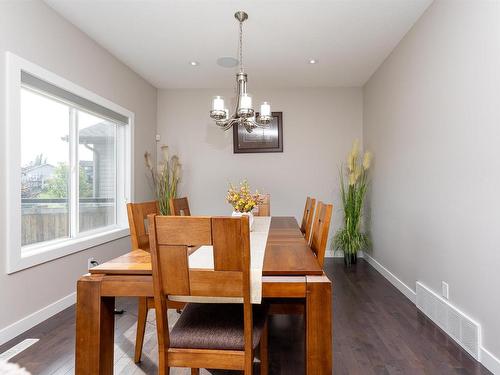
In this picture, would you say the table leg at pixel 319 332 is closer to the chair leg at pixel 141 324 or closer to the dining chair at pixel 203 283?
the dining chair at pixel 203 283

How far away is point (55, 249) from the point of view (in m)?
2.65

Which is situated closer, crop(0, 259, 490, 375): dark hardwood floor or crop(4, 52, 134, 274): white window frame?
crop(0, 259, 490, 375): dark hardwood floor

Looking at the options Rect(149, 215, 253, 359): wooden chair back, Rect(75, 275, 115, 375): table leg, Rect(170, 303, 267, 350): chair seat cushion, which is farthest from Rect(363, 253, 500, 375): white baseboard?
Rect(75, 275, 115, 375): table leg

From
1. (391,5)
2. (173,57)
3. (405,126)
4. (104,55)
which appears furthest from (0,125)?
(405,126)

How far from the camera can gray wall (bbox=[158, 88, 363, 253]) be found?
15.6ft

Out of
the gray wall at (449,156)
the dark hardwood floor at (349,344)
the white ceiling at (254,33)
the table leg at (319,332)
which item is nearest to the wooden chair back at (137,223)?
the dark hardwood floor at (349,344)

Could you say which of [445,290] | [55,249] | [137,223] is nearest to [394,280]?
[445,290]

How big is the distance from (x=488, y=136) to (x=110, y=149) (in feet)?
12.1

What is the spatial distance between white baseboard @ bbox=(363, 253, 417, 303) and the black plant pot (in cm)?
20

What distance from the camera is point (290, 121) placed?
478cm

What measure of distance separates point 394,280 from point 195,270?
2.91 metres

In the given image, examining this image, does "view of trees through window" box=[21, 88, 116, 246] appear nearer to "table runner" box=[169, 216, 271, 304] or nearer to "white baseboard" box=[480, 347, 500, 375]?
"table runner" box=[169, 216, 271, 304]

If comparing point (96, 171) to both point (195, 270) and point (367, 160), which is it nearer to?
point (195, 270)

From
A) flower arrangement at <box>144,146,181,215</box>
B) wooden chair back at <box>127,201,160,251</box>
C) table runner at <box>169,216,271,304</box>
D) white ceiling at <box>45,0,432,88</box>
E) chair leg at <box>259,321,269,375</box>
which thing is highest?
white ceiling at <box>45,0,432,88</box>
